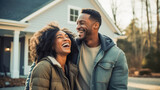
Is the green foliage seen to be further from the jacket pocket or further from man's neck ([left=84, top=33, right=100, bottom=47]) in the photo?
the jacket pocket

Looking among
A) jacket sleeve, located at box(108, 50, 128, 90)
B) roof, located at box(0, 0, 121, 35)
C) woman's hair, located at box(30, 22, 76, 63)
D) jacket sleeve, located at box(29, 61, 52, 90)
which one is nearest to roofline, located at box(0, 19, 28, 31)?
roof, located at box(0, 0, 121, 35)

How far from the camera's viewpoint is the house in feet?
36.1

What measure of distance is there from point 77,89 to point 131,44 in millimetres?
24054

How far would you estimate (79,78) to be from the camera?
258 cm

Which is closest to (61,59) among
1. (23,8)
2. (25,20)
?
(25,20)

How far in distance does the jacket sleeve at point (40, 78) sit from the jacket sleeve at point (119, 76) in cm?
84

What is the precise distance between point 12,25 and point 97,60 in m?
9.36

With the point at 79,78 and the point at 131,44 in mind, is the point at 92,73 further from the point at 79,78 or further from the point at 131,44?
the point at 131,44

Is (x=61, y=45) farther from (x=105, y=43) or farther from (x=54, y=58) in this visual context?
(x=105, y=43)

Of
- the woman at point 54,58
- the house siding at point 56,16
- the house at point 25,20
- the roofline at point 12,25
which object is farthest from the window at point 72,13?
the woman at point 54,58

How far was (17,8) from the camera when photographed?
1295 cm

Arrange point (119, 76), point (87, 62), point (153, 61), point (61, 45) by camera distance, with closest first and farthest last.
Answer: point (119, 76) < point (61, 45) < point (87, 62) < point (153, 61)

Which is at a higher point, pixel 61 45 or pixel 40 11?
pixel 40 11

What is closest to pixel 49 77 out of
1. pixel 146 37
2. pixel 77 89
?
pixel 77 89
